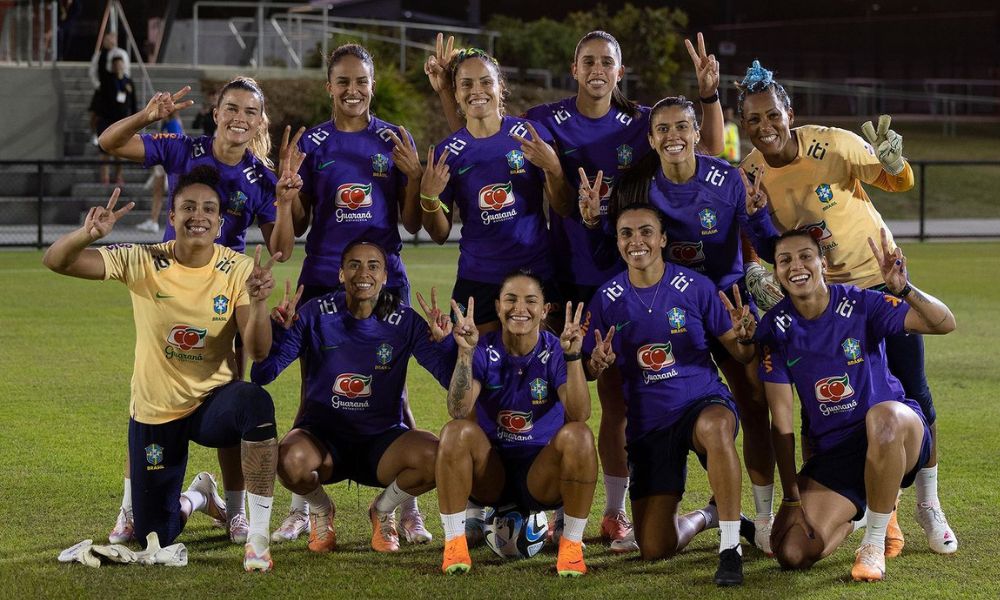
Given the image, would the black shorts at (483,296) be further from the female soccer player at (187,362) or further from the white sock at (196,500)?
the white sock at (196,500)

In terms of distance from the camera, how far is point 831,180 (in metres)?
5.89

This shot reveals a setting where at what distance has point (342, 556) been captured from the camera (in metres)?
5.54

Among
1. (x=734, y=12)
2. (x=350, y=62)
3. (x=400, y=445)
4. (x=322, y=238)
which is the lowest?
(x=400, y=445)

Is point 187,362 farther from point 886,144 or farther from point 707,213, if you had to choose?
point 886,144

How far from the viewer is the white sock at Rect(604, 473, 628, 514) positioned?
19.3 feet

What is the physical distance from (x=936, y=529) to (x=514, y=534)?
Result: 73.0 inches

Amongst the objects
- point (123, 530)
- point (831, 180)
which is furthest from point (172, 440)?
point (831, 180)

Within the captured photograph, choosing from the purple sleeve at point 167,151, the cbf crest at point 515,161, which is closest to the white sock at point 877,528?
the cbf crest at point 515,161

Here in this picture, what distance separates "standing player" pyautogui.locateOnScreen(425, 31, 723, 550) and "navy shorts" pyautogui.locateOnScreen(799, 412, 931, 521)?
3.15 ft

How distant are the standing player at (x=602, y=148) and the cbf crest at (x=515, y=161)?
23cm

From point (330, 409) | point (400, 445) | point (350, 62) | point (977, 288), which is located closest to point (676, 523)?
point (400, 445)

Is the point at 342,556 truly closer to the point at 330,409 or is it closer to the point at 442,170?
the point at 330,409

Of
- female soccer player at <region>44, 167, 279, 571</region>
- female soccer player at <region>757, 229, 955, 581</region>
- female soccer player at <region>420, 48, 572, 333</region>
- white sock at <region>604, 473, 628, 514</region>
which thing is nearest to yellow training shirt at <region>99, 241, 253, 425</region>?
female soccer player at <region>44, 167, 279, 571</region>

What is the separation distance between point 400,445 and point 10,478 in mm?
2391
